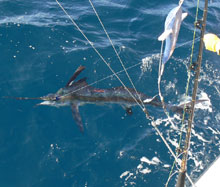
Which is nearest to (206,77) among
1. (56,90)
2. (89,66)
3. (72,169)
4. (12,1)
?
(89,66)

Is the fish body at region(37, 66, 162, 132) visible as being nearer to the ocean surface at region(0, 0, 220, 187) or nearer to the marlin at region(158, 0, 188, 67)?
the ocean surface at region(0, 0, 220, 187)

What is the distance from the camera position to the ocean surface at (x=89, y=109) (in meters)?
5.77

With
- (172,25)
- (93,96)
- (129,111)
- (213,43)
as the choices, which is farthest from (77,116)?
(172,25)

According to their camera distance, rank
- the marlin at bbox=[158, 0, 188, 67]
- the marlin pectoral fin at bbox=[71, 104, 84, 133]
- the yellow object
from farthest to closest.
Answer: the marlin pectoral fin at bbox=[71, 104, 84, 133], the yellow object, the marlin at bbox=[158, 0, 188, 67]

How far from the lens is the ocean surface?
5.77 m

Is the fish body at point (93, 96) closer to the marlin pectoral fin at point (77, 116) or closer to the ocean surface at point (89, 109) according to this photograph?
the marlin pectoral fin at point (77, 116)

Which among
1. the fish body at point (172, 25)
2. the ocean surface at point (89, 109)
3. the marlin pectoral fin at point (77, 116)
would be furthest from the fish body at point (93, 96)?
the fish body at point (172, 25)

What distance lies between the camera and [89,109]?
718 centimetres

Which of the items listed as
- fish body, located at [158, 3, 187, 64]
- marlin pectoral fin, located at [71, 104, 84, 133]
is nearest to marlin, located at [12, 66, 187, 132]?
marlin pectoral fin, located at [71, 104, 84, 133]

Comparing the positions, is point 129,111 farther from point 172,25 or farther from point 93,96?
point 172,25

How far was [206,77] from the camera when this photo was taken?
8336mm

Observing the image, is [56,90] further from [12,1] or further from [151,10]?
[151,10]

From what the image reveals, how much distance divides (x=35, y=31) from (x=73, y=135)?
4.07 metres

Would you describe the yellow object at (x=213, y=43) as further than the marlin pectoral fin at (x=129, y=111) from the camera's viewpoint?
No
